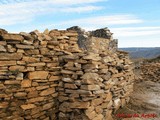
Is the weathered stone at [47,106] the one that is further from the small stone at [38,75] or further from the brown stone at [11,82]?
the brown stone at [11,82]

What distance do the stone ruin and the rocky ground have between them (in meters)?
0.69

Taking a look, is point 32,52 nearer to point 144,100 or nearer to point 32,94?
point 32,94

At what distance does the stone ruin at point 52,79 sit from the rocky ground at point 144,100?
688mm

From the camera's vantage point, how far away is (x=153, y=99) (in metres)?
11.2

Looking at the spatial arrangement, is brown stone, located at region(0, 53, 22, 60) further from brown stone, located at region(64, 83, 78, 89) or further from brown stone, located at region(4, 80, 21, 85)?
brown stone, located at region(64, 83, 78, 89)

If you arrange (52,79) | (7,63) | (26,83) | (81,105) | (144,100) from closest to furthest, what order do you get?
(7,63) → (26,83) → (81,105) → (52,79) → (144,100)

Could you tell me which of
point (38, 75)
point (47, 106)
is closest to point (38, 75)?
point (38, 75)

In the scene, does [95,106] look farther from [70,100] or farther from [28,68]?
[28,68]

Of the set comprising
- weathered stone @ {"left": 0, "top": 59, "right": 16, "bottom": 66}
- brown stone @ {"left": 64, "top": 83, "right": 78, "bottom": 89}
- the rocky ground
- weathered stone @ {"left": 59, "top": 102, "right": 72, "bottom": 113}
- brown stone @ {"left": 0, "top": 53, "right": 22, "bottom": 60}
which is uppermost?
brown stone @ {"left": 0, "top": 53, "right": 22, "bottom": 60}

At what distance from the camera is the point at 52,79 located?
25.0 feet

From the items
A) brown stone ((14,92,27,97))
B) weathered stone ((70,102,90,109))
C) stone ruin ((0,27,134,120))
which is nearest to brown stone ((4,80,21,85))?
stone ruin ((0,27,134,120))

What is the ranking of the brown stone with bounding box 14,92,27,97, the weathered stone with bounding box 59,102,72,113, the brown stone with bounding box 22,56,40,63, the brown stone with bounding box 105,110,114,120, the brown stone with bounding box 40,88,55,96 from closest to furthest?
the brown stone with bounding box 14,92,27,97 < the brown stone with bounding box 22,56,40,63 < the brown stone with bounding box 40,88,55,96 < the weathered stone with bounding box 59,102,72,113 < the brown stone with bounding box 105,110,114,120

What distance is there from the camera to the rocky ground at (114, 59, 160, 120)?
29.8 ft

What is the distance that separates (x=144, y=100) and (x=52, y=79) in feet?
15.5
